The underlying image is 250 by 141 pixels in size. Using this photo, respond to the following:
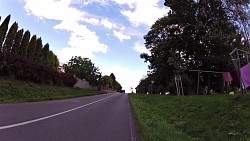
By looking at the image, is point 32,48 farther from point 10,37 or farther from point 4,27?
point 4,27

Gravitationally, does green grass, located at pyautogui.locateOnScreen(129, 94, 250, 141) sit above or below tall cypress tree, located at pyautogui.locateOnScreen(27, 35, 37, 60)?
below

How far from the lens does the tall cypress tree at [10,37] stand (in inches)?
1399

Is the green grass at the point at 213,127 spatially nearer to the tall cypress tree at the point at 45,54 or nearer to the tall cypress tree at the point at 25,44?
the tall cypress tree at the point at 25,44

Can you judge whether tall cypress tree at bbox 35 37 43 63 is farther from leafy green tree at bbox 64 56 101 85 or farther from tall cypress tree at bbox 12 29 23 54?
leafy green tree at bbox 64 56 101 85

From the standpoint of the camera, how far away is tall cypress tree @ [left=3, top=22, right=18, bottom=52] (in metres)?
35.5

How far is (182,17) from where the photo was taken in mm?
44031

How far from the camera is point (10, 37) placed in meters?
35.8

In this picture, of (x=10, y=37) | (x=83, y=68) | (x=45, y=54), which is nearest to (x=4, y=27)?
(x=10, y=37)

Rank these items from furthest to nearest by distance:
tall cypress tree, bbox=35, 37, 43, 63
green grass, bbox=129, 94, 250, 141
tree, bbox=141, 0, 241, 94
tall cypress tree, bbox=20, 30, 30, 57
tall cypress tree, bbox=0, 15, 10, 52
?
tall cypress tree, bbox=35, 37, 43, 63 < tall cypress tree, bbox=20, 30, 30, 57 < tree, bbox=141, 0, 241, 94 < tall cypress tree, bbox=0, 15, 10, 52 < green grass, bbox=129, 94, 250, 141

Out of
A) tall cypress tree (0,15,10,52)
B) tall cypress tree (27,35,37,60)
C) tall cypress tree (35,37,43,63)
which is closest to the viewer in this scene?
tall cypress tree (0,15,10,52)

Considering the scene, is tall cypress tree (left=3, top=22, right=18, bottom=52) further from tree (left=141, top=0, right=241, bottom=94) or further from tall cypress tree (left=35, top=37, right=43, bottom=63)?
tree (left=141, top=0, right=241, bottom=94)

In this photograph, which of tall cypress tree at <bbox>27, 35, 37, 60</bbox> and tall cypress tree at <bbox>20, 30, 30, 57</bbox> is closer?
tall cypress tree at <bbox>20, 30, 30, 57</bbox>

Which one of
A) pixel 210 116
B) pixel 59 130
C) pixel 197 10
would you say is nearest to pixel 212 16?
pixel 197 10

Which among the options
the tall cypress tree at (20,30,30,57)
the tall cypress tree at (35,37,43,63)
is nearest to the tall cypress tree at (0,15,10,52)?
the tall cypress tree at (20,30,30,57)
